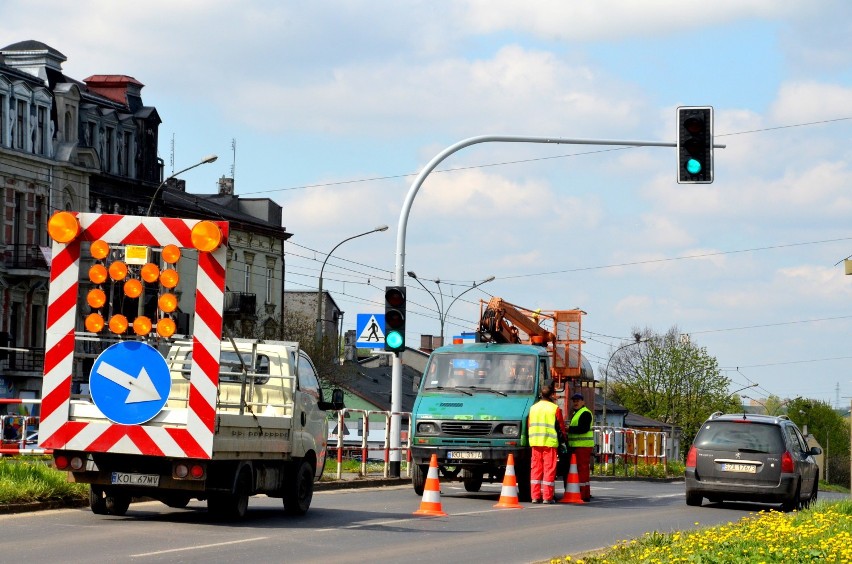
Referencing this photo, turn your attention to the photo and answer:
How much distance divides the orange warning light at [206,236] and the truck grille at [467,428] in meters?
8.21

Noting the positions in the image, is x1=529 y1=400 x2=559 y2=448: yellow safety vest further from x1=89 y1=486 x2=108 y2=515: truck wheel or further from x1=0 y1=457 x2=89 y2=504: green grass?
x1=89 y1=486 x2=108 y2=515: truck wheel

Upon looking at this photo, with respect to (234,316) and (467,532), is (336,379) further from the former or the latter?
(467,532)

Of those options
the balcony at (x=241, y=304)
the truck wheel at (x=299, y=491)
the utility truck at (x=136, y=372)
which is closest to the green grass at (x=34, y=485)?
the utility truck at (x=136, y=372)

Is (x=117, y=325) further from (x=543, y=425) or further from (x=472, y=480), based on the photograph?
(x=472, y=480)

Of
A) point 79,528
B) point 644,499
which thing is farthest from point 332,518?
point 644,499

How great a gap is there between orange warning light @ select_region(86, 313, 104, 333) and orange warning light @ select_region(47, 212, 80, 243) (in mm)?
845

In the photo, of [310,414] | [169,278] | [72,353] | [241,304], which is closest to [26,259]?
[241,304]

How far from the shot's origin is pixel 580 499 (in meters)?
24.0

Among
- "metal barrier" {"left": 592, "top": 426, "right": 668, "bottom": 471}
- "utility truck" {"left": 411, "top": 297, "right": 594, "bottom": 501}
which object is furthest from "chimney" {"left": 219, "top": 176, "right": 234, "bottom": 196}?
"utility truck" {"left": 411, "top": 297, "right": 594, "bottom": 501}

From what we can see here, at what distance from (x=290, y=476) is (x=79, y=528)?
3530mm

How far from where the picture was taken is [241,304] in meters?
74.8

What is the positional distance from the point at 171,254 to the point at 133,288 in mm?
508

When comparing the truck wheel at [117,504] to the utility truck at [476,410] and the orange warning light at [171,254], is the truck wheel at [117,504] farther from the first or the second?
the utility truck at [476,410]

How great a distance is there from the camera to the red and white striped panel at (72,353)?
15.7 meters
